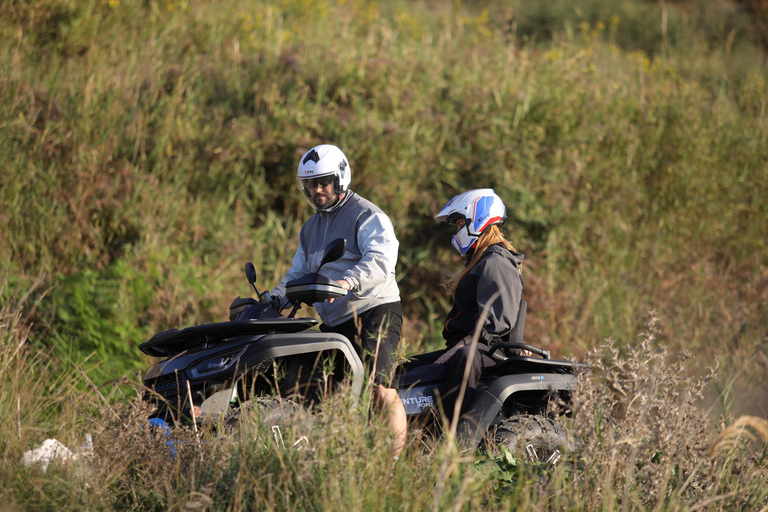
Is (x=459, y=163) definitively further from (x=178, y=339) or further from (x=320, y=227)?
(x=178, y=339)

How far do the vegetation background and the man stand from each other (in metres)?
1.97

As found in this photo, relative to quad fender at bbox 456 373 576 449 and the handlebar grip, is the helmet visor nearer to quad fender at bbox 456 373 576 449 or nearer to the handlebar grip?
the handlebar grip

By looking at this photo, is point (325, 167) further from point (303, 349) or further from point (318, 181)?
point (303, 349)

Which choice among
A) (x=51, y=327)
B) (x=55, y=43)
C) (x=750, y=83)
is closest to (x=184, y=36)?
(x=55, y=43)

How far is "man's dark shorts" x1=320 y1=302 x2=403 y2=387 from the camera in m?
4.23

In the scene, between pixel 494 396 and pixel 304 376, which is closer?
pixel 304 376

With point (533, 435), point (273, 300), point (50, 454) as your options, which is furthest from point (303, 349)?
point (533, 435)

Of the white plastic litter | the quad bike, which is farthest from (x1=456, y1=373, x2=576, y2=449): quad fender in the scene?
the white plastic litter

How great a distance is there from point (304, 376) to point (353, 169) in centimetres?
523

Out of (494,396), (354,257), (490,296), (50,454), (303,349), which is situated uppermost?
(354,257)

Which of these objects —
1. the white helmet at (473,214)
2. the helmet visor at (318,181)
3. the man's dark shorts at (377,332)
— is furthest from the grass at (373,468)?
the helmet visor at (318,181)

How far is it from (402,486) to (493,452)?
0.88 meters

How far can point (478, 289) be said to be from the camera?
4.48 metres

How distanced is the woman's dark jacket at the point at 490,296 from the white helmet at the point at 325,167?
1.04 m
